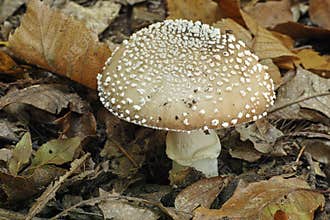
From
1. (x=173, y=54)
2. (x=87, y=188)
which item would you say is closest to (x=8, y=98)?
(x=87, y=188)

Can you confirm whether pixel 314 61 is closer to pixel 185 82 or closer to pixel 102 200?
pixel 185 82

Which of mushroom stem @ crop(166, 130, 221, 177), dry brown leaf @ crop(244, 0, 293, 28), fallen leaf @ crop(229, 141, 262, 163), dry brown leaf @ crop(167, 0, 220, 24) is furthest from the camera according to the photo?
dry brown leaf @ crop(244, 0, 293, 28)

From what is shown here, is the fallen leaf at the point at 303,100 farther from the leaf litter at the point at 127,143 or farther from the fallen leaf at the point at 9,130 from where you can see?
the fallen leaf at the point at 9,130

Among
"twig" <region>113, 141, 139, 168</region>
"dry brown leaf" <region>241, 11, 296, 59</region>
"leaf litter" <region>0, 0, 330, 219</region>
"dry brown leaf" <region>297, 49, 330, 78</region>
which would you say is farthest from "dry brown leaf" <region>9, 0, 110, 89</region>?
"dry brown leaf" <region>297, 49, 330, 78</region>

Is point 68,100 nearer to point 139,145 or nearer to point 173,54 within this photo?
point 139,145

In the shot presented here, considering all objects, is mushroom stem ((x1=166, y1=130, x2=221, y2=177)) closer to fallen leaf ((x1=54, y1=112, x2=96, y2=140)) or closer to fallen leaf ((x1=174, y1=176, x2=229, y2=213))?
fallen leaf ((x1=174, y1=176, x2=229, y2=213))

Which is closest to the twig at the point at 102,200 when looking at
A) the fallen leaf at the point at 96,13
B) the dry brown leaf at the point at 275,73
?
the dry brown leaf at the point at 275,73

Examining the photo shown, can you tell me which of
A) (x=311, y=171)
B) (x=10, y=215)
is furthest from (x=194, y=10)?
(x=10, y=215)
